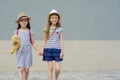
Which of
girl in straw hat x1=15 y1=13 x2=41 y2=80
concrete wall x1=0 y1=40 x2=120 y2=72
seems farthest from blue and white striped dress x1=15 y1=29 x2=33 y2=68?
concrete wall x1=0 y1=40 x2=120 y2=72

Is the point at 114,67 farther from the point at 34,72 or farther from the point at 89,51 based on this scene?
the point at 34,72

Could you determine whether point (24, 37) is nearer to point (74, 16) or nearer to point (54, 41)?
point (54, 41)

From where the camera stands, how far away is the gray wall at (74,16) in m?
10.4

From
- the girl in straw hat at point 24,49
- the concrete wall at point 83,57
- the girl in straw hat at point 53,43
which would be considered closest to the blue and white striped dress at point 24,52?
the girl in straw hat at point 24,49

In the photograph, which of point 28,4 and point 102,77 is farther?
point 28,4

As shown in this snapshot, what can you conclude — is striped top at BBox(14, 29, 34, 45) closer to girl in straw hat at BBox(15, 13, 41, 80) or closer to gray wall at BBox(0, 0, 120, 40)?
girl in straw hat at BBox(15, 13, 41, 80)

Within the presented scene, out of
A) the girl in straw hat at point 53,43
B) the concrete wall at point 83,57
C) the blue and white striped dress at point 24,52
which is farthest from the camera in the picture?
the concrete wall at point 83,57

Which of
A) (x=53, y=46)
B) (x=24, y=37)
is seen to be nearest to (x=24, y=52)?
(x=24, y=37)

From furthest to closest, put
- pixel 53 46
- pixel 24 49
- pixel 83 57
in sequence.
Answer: pixel 83 57 < pixel 53 46 < pixel 24 49

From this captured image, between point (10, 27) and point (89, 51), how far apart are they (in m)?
2.41

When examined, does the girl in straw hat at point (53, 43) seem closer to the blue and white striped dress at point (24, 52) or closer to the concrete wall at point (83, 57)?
the blue and white striped dress at point (24, 52)

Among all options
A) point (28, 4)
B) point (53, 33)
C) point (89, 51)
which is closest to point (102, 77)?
point (89, 51)

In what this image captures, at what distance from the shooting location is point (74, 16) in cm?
1062

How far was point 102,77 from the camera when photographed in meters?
9.24
